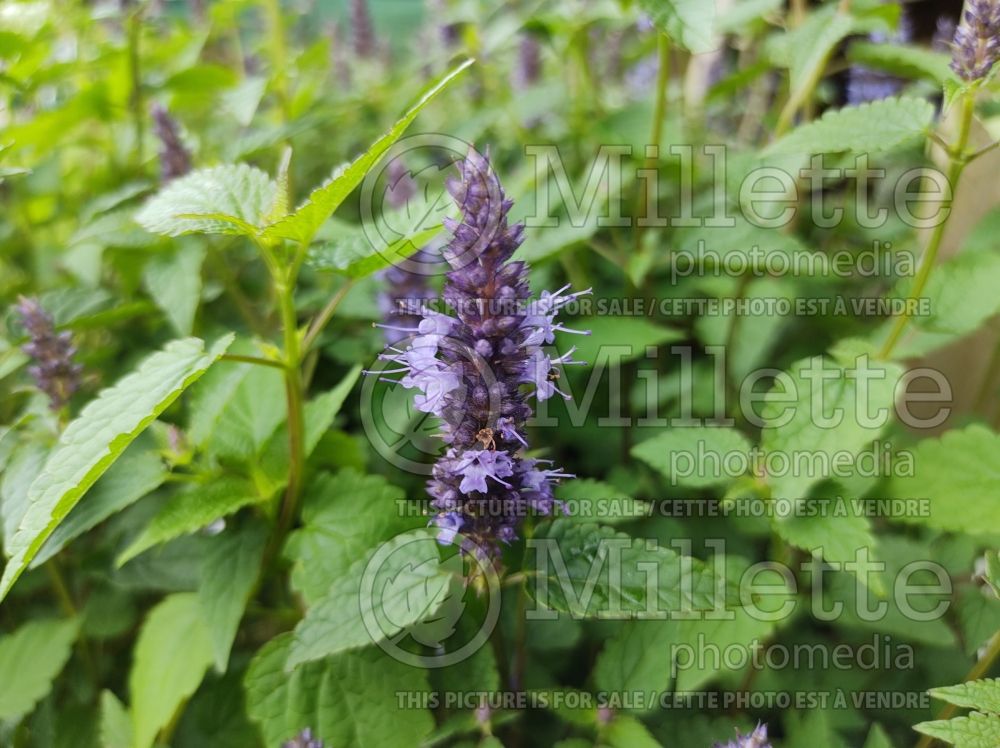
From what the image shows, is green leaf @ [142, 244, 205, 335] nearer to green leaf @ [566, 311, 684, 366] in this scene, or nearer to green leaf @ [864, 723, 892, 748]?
green leaf @ [566, 311, 684, 366]

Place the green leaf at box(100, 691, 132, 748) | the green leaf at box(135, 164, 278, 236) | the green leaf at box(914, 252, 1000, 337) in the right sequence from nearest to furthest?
the green leaf at box(135, 164, 278, 236) → the green leaf at box(100, 691, 132, 748) → the green leaf at box(914, 252, 1000, 337)

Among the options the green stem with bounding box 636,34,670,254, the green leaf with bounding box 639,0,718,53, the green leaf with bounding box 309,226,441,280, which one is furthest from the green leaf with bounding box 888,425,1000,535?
the green leaf with bounding box 309,226,441,280

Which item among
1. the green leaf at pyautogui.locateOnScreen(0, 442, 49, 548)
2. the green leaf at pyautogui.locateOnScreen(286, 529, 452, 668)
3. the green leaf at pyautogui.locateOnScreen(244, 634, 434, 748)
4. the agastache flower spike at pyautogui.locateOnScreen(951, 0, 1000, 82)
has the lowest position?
the green leaf at pyautogui.locateOnScreen(244, 634, 434, 748)

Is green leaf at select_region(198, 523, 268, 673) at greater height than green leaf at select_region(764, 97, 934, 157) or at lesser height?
lesser

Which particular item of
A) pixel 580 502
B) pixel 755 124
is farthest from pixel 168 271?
pixel 755 124

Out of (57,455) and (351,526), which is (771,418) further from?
(57,455)
